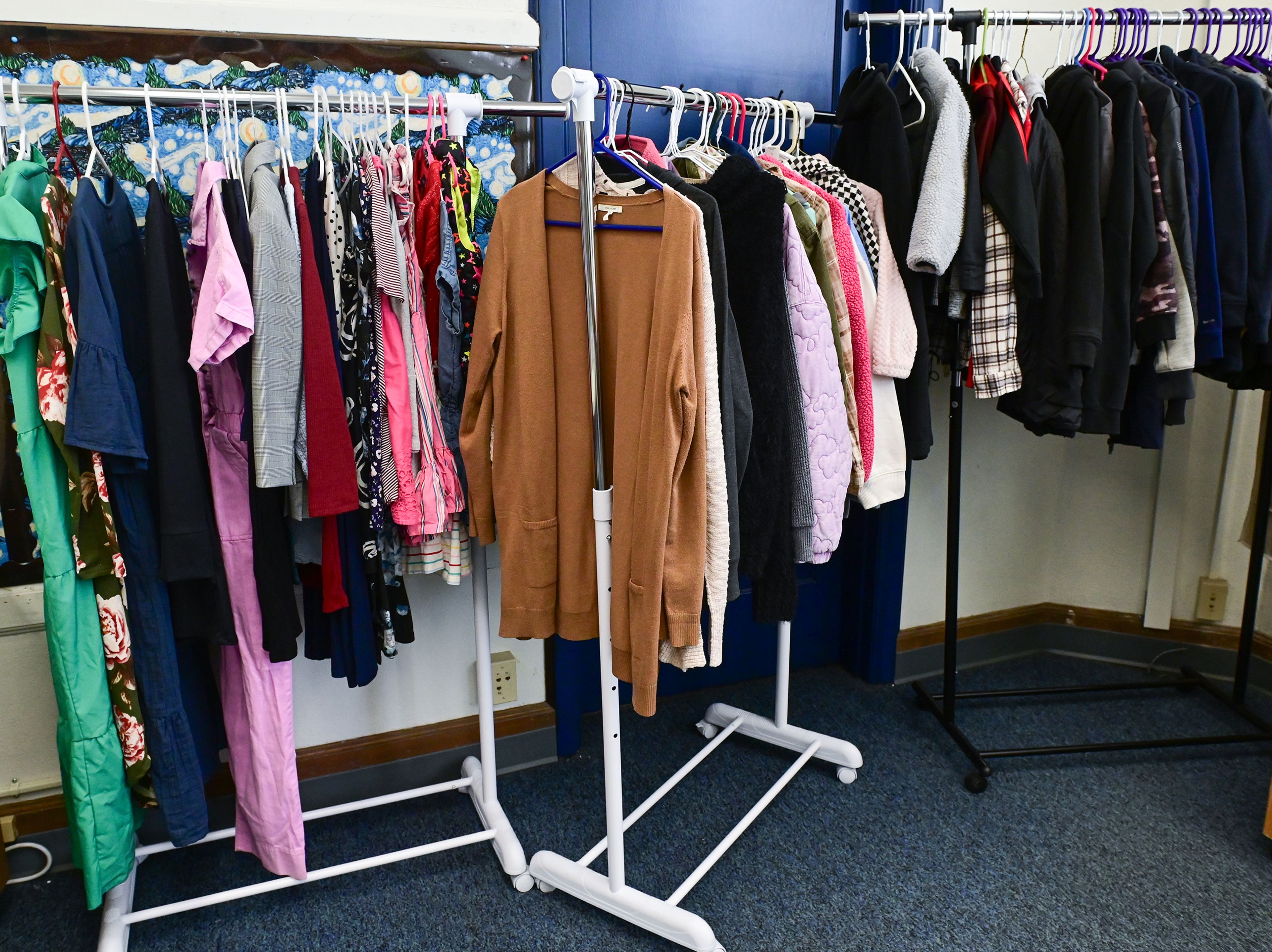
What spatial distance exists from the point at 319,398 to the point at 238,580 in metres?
0.36

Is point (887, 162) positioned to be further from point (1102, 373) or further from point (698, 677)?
point (698, 677)

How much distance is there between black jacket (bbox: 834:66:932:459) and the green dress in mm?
1541

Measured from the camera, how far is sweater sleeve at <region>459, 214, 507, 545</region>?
151 cm

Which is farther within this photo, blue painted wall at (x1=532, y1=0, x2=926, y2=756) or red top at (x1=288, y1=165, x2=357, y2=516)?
blue painted wall at (x1=532, y1=0, x2=926, y2=756)

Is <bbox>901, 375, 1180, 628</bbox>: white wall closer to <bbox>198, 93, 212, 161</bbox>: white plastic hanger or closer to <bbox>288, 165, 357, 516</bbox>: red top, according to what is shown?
<bbox>288, 165, 357, 516</bbox>: red top

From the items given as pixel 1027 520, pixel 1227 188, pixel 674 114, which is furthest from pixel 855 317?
pixel 1027 520

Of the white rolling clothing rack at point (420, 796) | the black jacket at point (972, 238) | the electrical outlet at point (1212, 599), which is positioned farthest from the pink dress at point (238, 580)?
the electrical outlet at point (1212, 599)

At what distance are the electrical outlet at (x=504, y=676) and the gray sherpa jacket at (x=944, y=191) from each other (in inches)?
51.4

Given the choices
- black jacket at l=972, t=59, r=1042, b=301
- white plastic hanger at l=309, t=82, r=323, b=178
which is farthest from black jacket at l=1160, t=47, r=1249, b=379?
white plastic hanger at l=309, t=82, r=323, b=178

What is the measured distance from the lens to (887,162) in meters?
1.86

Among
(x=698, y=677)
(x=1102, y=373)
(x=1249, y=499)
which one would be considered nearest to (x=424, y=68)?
(x=1102, y=373)

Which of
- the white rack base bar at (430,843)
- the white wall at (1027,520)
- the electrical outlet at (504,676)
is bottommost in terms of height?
the white rack base bar at (430,843)

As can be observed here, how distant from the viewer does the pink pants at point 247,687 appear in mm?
1468

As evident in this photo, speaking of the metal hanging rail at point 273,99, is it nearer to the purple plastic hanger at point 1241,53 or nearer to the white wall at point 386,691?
the white wall at point 386,691
